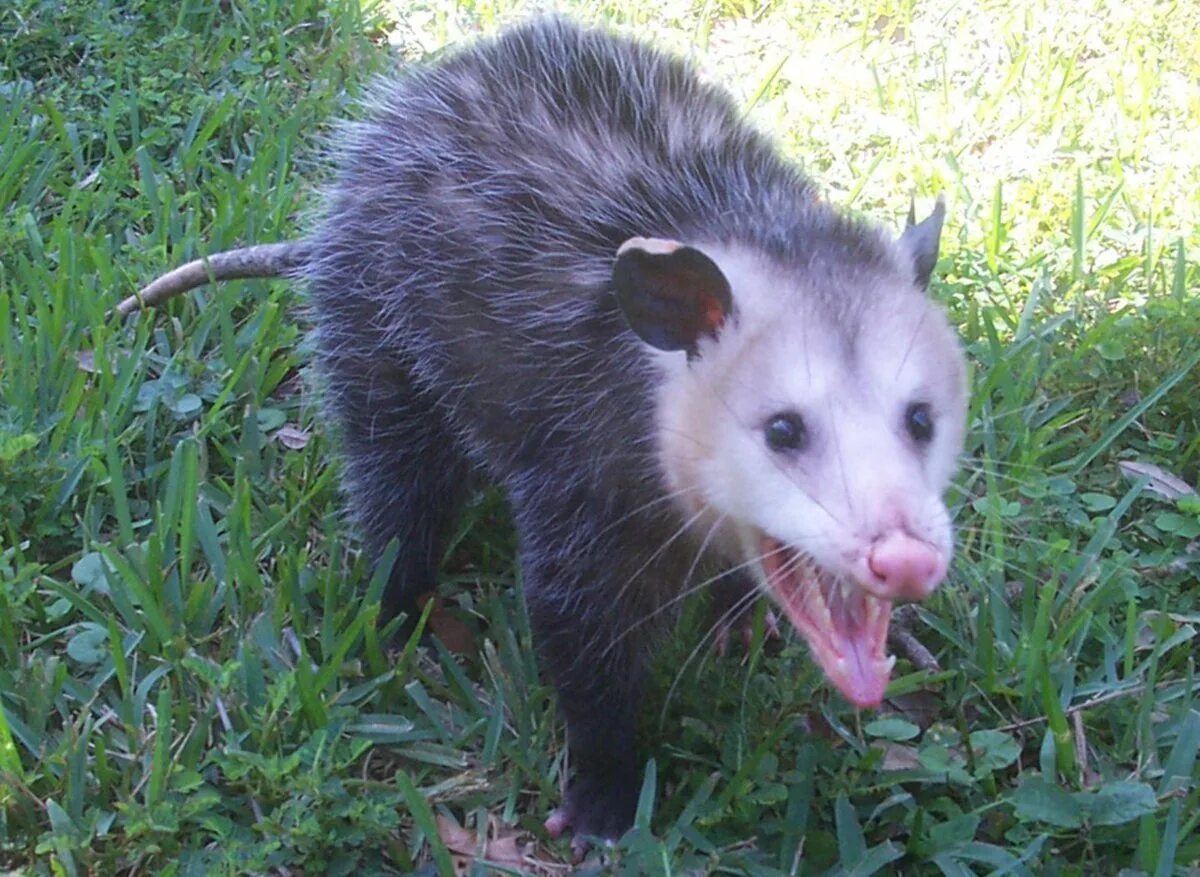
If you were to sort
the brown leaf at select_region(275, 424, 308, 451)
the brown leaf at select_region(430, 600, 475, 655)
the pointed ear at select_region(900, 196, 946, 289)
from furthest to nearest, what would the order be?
the brown leaf at select_region(275, 424, 308, 451) → the brown leaf at select_region(430, 600, 475, 655) → the pointed ear at select_region(900, 196, 946, 289)

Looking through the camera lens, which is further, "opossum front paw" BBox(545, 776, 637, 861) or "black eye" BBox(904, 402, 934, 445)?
"opossum front paw" BBox(545, 776, 637, 861)

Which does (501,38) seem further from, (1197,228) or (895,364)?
(1197,228)

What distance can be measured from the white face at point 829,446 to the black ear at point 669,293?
0.03 meters

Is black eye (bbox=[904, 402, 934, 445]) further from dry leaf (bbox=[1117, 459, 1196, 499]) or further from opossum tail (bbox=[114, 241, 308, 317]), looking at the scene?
opossum tail (bbox=[114, 241, 308, 317])

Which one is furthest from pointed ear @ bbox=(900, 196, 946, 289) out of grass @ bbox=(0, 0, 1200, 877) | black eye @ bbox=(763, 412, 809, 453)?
grass @ bbox=(0, 0, 1200, 877)

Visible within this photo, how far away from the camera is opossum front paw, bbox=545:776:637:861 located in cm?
203

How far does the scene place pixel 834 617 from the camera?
1754 millimetres

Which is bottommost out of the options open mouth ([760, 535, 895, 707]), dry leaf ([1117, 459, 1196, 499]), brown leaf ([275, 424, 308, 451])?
brown leaf ([275, 424, 308, 451])

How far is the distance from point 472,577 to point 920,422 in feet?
3.71

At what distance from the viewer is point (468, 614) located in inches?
95.9

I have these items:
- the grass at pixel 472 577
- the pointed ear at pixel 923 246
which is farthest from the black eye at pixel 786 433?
the grass at pixel 472 577

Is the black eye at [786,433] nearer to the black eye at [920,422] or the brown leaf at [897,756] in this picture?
the black eye at [920,422]

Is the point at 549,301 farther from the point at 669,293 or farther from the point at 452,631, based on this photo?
the point at 452,631

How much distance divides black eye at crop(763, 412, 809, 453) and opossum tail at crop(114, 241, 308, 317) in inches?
56.8
